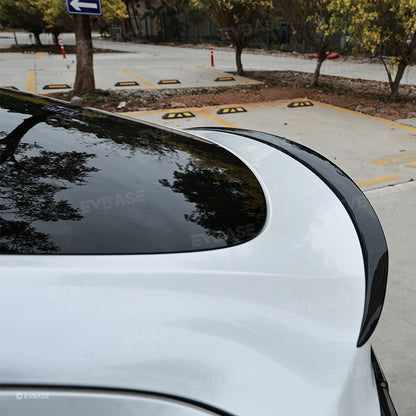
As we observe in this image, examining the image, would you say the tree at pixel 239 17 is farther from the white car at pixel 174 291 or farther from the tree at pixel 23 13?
the tree at pixel 23 13

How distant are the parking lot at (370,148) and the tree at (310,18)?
2.01 m

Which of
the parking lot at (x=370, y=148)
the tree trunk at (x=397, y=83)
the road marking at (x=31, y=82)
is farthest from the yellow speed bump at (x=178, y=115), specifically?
the tree trunk at (x=397, y=83)

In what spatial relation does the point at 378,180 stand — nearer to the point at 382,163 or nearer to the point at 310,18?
the point at 382,163

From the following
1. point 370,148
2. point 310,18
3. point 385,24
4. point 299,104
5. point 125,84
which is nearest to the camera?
point 370,148

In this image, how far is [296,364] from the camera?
101 cm

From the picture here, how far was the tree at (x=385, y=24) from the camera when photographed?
23.3 feet

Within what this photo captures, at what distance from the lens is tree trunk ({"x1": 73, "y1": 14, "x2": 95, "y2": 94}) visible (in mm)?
8570

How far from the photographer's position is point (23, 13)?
21422 millimetres

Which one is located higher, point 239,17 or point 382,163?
point 239,17

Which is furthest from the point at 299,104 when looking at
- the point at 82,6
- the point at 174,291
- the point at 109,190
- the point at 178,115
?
the point at 174,291

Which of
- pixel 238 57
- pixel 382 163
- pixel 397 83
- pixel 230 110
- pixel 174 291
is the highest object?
pixel 238 57

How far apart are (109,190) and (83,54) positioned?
28.5 ft

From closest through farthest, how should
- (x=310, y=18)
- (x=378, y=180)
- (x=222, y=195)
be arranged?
1. (x=222, y=195)
2. (x=378, y=180)
3. (x=310, y=18)

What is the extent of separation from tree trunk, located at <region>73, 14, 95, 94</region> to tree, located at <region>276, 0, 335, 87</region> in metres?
5.00
